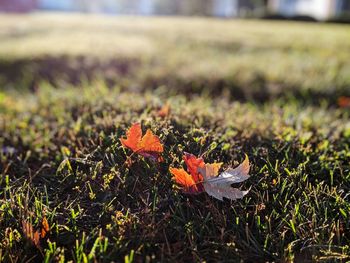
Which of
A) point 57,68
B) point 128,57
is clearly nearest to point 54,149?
point 57,68

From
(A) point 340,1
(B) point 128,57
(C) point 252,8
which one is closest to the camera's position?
(B) point 128,57

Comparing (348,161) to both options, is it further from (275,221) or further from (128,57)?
(128,57)

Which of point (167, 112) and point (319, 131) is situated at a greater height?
point (167, 112)

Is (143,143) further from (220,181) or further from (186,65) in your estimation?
(186,65)

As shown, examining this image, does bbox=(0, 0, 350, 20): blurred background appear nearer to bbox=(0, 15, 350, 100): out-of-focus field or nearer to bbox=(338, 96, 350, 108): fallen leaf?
bbox=(0, 15, 350, 100): out-of-focus field

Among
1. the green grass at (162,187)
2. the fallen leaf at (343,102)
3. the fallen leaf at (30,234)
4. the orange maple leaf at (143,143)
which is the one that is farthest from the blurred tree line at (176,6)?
the fallen leaf at (30,234)

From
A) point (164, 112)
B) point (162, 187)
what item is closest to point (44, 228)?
point (162, 187)

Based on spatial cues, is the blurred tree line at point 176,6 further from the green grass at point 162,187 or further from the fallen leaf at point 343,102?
the green grass at point 162,187
